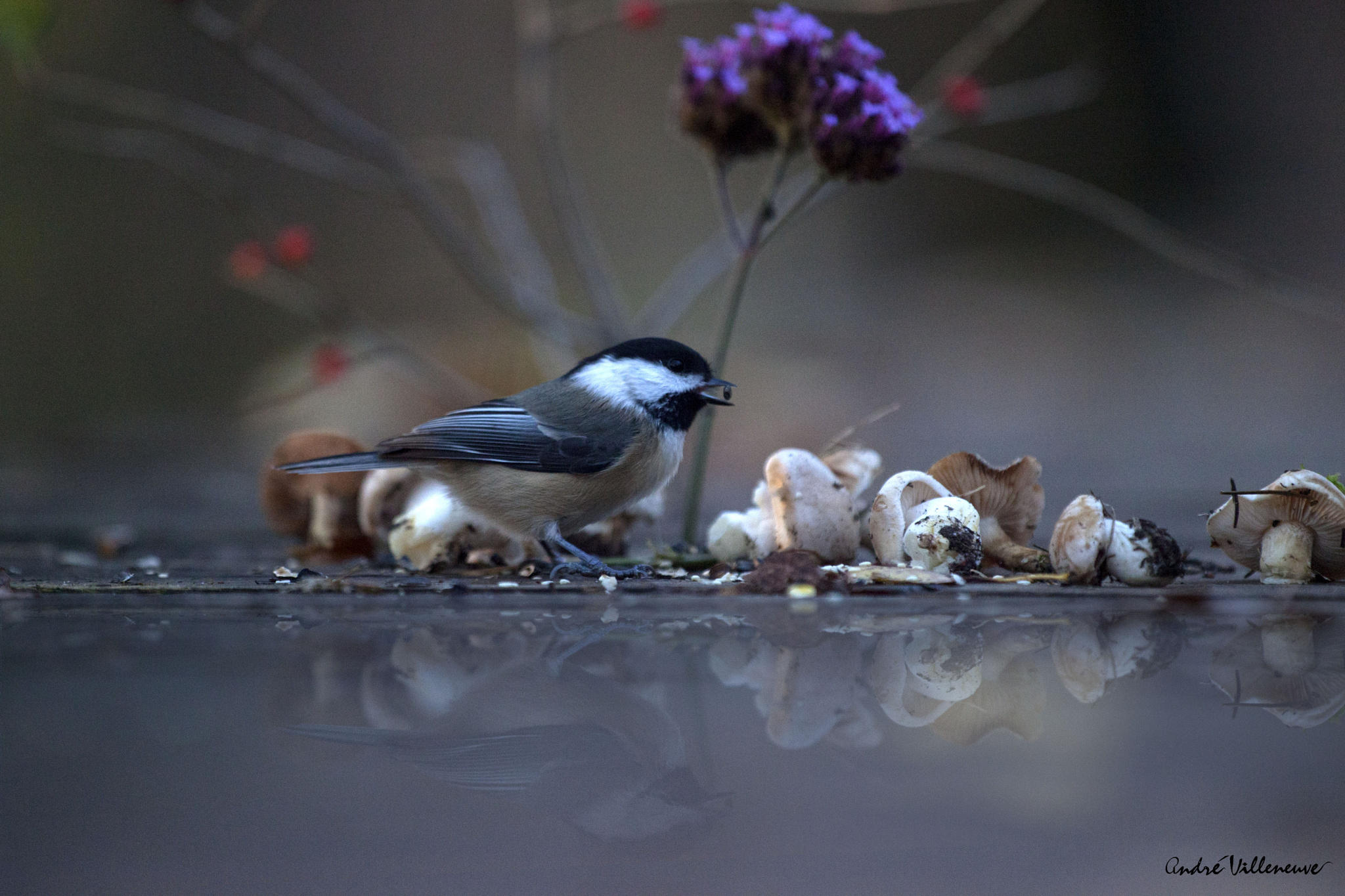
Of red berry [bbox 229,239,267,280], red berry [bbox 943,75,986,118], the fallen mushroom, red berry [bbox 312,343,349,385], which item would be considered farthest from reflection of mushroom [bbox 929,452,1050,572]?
red berry [bbox 229,239,267,280]

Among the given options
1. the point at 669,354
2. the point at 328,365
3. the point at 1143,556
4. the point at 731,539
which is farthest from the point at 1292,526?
the point at 328,365

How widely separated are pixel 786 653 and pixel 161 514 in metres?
1.84

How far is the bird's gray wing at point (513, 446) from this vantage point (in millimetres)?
1231

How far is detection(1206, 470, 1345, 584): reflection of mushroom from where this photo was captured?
1.00 meters

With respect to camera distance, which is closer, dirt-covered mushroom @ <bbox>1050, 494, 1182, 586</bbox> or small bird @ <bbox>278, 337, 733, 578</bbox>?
dirt-covered mushroom @ <bbox>1050, 494, 1182, 586</bbox>

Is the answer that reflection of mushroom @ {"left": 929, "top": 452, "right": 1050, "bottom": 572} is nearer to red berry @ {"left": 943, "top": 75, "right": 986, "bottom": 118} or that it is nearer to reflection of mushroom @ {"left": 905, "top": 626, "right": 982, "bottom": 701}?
reflection of mushroom @ {"left": 905, "top": 626, "right": 982, "bottom": 701}

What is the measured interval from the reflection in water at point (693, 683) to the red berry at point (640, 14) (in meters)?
1.36

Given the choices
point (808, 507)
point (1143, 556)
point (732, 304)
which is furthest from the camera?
point (732, 304)

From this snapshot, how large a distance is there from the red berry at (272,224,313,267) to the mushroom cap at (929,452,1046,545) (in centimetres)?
133

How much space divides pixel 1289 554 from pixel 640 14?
140cm

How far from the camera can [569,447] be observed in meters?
1.25

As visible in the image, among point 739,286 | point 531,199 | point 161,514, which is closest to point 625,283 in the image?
point 531,199

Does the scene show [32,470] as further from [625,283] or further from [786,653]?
[786,653]

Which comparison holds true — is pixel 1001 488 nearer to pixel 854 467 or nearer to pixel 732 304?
pixel 854 467
